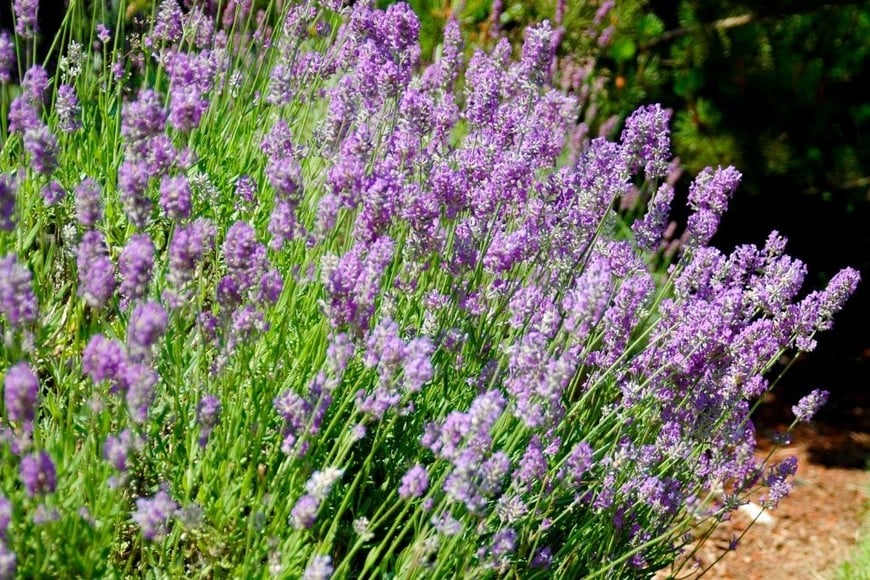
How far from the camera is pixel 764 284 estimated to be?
2.65m

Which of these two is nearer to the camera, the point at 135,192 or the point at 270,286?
the point at 135,192

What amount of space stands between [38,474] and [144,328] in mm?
277

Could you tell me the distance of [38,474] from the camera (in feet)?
4.81

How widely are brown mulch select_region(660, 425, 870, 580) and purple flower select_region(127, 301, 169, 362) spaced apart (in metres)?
2.76

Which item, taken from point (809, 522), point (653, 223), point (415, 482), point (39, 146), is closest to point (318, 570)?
point (415, 482)

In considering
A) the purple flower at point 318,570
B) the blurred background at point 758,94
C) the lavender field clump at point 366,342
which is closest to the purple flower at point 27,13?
the lavender field clump at point 366,342

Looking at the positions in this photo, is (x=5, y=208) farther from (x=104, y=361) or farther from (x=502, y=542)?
(x=502, y=542)

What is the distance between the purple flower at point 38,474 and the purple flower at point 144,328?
22 centimetres

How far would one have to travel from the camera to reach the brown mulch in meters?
4.16

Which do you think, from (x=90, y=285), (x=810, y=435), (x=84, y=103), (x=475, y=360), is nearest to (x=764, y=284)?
(x=475, y=360)

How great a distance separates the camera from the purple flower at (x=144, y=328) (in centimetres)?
155

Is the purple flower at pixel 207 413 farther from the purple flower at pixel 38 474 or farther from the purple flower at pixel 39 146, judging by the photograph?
→ the purple flower at pixel 39 146

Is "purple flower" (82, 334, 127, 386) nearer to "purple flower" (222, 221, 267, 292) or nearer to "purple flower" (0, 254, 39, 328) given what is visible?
"purple flower" (0, 254, 39, 328)

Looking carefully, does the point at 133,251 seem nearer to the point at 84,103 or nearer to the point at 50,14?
the point at 84,103
